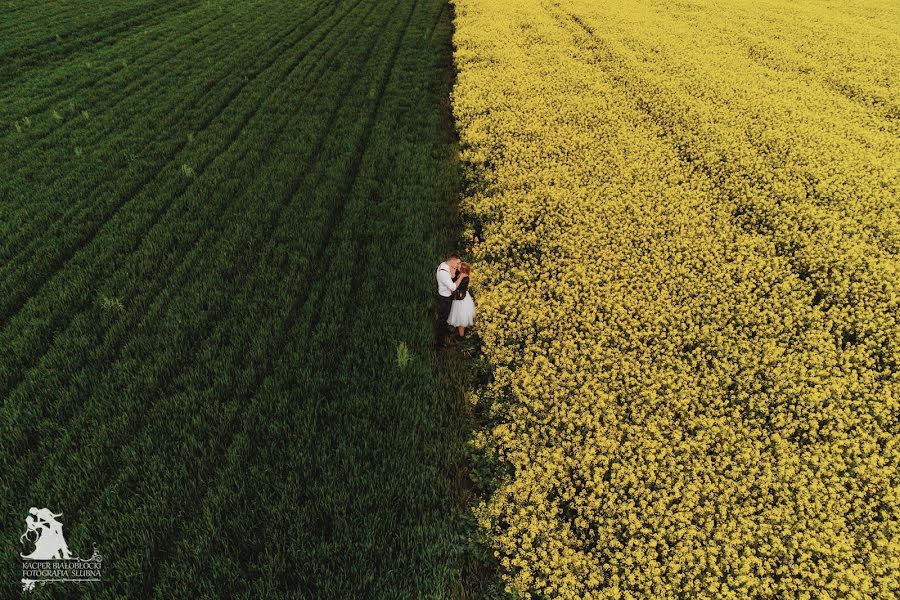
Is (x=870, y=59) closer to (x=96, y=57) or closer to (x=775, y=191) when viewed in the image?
(x=775, y=191)

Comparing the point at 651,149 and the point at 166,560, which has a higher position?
the point at 651,149

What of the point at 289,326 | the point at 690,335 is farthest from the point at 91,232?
the point at 690,335

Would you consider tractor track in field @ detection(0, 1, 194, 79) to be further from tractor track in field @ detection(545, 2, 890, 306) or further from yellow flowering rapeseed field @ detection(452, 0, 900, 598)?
tractor track in field @ detection(545, 2, 890, 306)

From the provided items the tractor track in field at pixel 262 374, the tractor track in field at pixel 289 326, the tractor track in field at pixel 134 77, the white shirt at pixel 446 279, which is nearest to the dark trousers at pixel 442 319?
the white shirt at pixel 446 279

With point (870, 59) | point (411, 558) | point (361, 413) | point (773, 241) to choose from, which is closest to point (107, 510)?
point (361, 413)

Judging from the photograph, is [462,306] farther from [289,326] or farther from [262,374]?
[262,374]

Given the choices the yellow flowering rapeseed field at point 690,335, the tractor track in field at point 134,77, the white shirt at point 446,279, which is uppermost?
the tractor track in field at point 134,77

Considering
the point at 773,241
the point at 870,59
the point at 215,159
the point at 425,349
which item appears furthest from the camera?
the point at 870,59

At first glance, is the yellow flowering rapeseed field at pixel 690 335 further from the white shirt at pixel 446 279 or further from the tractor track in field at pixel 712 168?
the white shirt at pixel 446 279

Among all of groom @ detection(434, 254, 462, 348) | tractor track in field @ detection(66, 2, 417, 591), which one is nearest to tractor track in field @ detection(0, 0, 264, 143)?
A: tractor track in field @ detection(66, 2, 417, 591)
